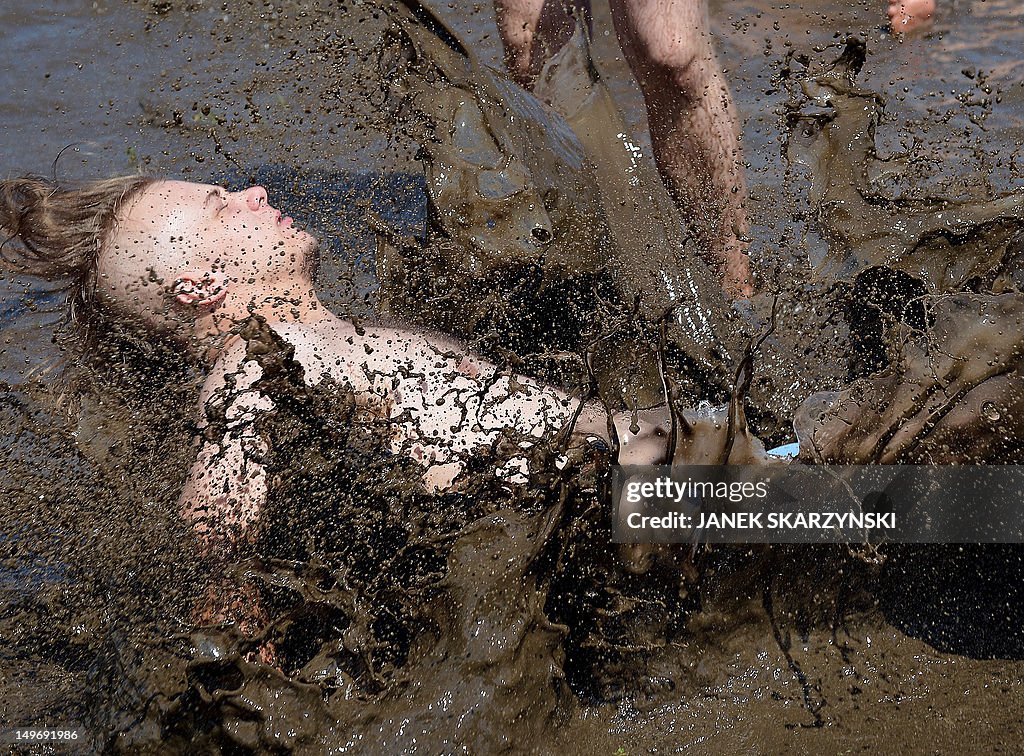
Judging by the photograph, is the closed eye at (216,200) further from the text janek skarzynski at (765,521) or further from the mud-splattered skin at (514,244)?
the text janek skarzynski at (765,521)

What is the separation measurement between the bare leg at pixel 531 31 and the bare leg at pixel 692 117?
330 millimetres

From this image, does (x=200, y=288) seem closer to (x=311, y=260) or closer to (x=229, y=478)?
(x=311, y=260)

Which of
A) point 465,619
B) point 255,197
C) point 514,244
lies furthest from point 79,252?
point 465,619

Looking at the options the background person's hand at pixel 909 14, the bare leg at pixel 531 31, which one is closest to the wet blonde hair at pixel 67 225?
the bare leg at pixel 531 31

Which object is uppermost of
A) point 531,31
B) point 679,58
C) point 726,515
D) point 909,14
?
point 909,14

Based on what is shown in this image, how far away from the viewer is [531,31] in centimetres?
360

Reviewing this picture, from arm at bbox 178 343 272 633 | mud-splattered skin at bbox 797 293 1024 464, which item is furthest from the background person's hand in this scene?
arm at bbox 178 343 272 633

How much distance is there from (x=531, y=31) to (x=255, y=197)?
1321mm

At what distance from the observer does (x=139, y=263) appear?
279 cm

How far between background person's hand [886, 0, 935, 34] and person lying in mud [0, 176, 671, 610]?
12.6 ft

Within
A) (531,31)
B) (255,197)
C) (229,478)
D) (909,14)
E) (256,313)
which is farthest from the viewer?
(909,14)

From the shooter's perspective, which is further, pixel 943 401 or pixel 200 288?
pixel 200 288

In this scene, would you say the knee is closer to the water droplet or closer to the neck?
the neck

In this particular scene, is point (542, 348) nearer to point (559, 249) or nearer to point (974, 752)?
point (559, 249)
